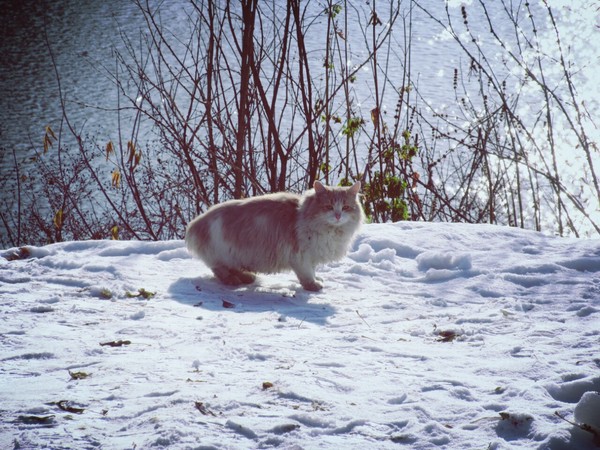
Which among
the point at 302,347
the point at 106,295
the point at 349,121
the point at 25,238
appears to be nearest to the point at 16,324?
the point at 106,295

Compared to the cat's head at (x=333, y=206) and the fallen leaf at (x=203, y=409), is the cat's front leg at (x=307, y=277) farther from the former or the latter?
the fallen leaf at (x=203, y=409)

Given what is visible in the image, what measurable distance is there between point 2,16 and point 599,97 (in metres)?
17.0

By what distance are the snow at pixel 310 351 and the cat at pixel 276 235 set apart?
161 millimetres

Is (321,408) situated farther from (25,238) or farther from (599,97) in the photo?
(599,97)

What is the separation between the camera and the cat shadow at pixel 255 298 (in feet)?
12.3

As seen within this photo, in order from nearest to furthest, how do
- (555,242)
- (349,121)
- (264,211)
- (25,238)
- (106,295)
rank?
1. (106,295)
2. (264,211)
3. (555,242)
4. (349,121)
5. (25,238)

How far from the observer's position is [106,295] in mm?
3840

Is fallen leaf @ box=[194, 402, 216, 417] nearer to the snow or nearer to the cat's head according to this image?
the snow

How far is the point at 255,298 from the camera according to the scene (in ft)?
13.5

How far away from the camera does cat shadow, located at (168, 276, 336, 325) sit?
3746 mm

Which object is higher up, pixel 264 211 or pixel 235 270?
pixel 264 211

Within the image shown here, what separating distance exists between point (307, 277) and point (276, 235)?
14.1 inches

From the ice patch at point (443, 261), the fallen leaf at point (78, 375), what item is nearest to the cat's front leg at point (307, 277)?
the ice patch at point (443, 261)

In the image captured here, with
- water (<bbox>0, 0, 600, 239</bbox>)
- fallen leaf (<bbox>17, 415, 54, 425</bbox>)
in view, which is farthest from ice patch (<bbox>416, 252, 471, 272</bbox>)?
water (<bbox>0, 0, 600, 239</bbox>)
